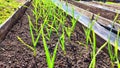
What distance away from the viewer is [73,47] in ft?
7.52

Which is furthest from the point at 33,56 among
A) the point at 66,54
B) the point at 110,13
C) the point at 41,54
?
the point at 110,13

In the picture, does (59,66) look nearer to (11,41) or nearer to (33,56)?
(33,56)

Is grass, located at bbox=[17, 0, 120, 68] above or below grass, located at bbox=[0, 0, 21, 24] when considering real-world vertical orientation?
above

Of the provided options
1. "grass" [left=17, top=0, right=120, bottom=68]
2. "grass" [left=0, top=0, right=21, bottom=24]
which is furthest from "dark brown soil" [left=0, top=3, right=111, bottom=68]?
"grass" [left=0, top=0, right=21, bottom=24]

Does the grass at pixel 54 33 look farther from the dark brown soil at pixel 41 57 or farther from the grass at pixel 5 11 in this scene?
the grass at pixel 5 11

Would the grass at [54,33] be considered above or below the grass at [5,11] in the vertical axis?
above

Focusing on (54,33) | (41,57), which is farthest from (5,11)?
(41,57)

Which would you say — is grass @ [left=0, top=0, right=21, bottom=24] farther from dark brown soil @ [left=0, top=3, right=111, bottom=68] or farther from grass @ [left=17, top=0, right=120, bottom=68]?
dark brown soil @ [left=0, top=3, right=111, bottom=68]

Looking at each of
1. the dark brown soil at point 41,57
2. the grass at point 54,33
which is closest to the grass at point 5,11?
the grass at point 54,33

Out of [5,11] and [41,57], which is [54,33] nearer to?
[41,57]

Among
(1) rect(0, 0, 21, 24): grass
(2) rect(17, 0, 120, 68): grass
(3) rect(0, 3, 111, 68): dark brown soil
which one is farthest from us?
(1) rect(0, 0, 21, 24): grass

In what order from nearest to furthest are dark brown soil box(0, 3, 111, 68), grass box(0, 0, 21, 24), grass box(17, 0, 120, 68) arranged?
1. grass box(17, 0, 120, 68)
2. dark brown soil box(0, 3, 111, 68)
3. grass box(0, 0, 21, 24)

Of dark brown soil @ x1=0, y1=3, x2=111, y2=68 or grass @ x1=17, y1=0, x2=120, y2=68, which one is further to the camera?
dark brown soil @ x1=0, y1=3, x2=111, y2=68

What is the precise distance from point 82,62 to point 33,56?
0.39 metres
